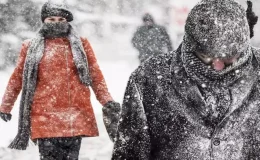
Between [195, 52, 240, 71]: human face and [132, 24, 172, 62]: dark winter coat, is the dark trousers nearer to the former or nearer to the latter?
[195, 52, 240, 71]: human face

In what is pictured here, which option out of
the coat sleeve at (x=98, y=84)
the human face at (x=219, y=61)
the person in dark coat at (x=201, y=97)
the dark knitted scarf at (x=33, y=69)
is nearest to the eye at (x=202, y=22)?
the person in dark coat at (x=201, y=97)

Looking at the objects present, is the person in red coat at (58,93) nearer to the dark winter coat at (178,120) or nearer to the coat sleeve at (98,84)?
the coat sleeve at (98,84)

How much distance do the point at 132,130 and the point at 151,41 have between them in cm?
679

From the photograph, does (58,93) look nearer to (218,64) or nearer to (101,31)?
(218,64)

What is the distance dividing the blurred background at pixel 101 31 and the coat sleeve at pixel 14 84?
1982 mm

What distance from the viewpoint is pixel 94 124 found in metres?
5.11

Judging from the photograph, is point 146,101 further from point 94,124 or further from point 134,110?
point 94,124

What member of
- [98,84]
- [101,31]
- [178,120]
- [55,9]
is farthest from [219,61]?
[101,31]

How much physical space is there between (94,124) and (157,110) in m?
2.67

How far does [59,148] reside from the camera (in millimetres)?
5031

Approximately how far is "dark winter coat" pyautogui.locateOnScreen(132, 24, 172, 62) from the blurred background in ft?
4.69

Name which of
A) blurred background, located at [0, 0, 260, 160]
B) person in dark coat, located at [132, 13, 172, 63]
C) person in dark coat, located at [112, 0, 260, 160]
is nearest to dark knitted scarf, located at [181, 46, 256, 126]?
person in dark coat, located at [112, 0, 260, 160]

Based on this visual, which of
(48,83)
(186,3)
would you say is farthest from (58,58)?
(186,3)

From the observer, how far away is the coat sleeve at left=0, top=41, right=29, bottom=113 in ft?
16.9
